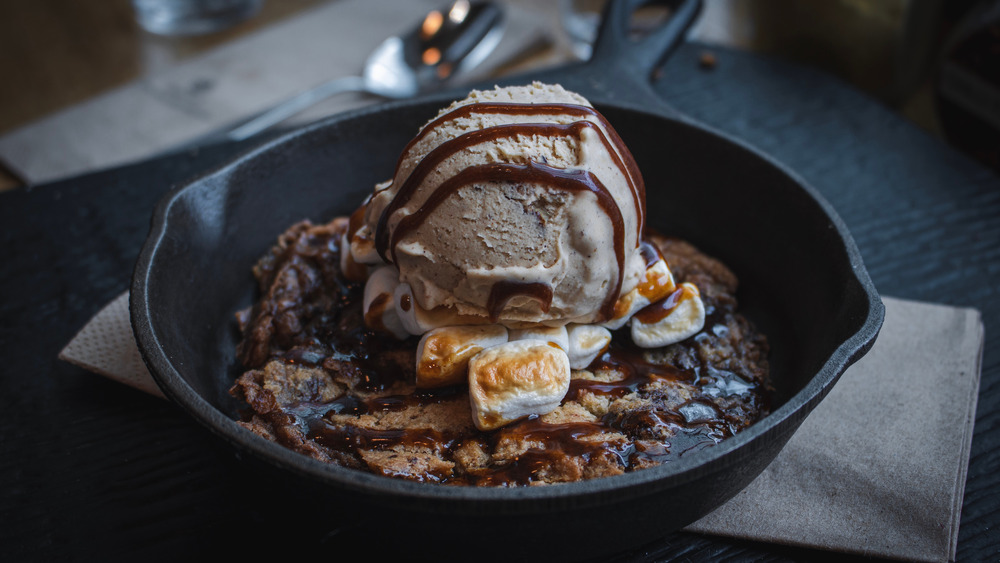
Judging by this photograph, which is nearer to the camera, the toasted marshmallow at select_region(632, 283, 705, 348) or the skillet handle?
the toasted marshmallow at select_region(632, 283, 705, 348)

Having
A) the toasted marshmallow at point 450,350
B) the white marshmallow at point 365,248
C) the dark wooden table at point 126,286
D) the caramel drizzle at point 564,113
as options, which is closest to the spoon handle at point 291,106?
the dark wooden table at point 126,286

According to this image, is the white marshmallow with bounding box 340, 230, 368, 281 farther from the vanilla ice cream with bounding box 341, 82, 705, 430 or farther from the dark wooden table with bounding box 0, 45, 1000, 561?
the dark wooden table with bounding box 0, 45, 1000, 561

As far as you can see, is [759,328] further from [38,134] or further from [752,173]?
[38,134]

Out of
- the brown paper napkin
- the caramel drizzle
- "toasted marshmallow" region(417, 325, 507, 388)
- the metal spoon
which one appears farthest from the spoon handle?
"toasted marshmallow" region(417, 325, 507, 388)

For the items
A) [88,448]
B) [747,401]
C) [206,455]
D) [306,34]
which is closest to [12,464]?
[88,448]

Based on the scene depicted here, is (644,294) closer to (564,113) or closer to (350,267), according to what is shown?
(564,113)

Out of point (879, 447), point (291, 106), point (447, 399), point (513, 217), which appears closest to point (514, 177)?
point (513, 217)
